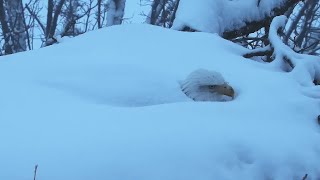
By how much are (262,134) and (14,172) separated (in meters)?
0.94

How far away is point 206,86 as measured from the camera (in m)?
2.30

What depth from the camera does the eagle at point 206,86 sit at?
224cm

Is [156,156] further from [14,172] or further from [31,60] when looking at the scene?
[31,60]

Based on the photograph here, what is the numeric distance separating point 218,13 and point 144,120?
2.94 m

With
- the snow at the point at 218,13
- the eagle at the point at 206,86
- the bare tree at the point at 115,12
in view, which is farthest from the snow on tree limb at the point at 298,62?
the bare tree at the point at 115,12

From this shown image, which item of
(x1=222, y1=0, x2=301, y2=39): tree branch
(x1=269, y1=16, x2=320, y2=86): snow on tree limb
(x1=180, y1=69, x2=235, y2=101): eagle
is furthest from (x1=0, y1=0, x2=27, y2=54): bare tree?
(x1=180, y1=69, x2=235, y2=101): eagle

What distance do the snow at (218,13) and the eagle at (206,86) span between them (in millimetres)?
1723

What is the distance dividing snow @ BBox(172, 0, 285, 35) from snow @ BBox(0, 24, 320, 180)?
1.34 metres

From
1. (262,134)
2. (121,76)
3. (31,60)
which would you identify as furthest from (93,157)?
(31,60)

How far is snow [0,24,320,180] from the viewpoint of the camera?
1451 mm

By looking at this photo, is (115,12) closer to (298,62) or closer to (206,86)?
(298,62)

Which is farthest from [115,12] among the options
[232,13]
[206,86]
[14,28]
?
[206,86]

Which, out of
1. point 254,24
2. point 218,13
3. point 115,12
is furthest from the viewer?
point 115,12

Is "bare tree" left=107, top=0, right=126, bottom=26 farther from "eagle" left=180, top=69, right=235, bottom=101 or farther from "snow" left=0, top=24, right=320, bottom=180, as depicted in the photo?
"eagle" left=180, top=69, right=235, bottom=101
